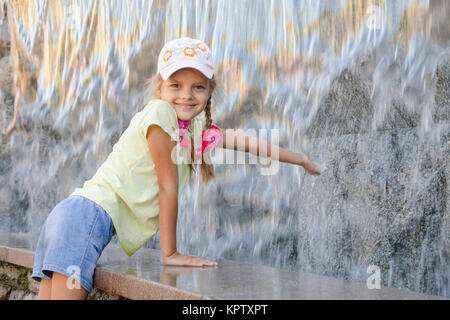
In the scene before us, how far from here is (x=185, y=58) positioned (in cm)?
241

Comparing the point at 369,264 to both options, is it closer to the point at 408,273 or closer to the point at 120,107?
the point at 408,273

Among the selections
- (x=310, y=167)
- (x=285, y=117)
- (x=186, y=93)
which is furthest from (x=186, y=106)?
(x=285, y=117)

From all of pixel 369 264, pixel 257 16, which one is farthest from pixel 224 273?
pixel 257 16

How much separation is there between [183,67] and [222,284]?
0.90 meters

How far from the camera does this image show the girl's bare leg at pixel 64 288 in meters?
Answer: 2.25

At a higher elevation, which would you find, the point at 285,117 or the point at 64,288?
the point at 285,117

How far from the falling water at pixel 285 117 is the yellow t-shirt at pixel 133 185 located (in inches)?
21.8

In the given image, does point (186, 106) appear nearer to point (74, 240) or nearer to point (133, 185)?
point (133, 185)

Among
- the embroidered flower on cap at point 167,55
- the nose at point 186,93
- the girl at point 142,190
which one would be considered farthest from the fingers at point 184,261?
the embroidered flower on cap at point 167,55

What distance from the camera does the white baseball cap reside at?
94.6 inches

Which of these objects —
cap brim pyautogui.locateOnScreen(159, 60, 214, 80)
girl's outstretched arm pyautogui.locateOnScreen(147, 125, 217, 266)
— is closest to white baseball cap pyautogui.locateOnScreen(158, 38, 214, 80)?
cap brim pyautogui.locateOnScreen(159, 60, 214, 80)

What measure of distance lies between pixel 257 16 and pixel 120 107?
1.61 m

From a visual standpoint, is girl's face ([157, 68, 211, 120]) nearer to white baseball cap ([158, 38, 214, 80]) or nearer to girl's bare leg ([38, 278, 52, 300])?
white baseball cap ([158, 38, 214, 80])
